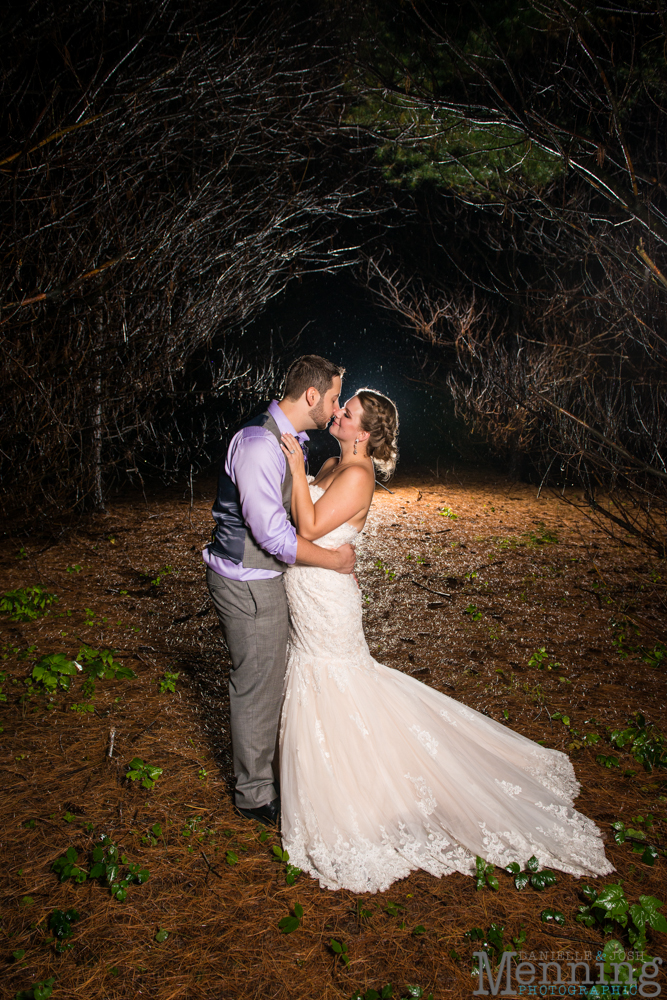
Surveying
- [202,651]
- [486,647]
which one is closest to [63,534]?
[202,651]

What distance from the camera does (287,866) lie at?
276 cm

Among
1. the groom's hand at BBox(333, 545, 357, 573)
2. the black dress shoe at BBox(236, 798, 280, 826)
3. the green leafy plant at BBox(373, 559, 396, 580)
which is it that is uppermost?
the groom's hand at BBox(333, 545, 357, 573)

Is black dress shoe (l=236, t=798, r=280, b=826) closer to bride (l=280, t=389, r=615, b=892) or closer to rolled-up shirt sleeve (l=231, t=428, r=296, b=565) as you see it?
bride (l=280, t=389, r=615, b=892)

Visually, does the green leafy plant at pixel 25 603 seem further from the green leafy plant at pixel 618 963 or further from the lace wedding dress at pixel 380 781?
the green leafy plant at pixel 618 963

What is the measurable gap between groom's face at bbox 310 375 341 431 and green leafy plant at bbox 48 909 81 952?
2.37 meters

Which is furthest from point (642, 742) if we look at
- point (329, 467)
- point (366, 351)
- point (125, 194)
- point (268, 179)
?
point (366, 351)

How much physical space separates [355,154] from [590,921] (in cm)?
1131

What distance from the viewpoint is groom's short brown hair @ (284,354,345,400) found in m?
2.81

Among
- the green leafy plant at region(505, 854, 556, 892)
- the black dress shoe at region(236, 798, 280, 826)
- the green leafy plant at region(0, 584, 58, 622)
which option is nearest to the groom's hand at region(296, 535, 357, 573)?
the black dress shoe at region(236, 798, 280, 826)

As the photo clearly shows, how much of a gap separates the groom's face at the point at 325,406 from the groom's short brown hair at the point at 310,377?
0.08 feet

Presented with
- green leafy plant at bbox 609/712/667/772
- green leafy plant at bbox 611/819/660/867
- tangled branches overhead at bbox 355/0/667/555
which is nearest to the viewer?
green leafy plant at bbox 611/819/660/867

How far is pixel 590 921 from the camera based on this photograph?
98.7 inches

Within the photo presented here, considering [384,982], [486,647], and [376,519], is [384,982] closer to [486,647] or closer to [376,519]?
[486,647]

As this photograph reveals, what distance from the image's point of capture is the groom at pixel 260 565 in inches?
107
